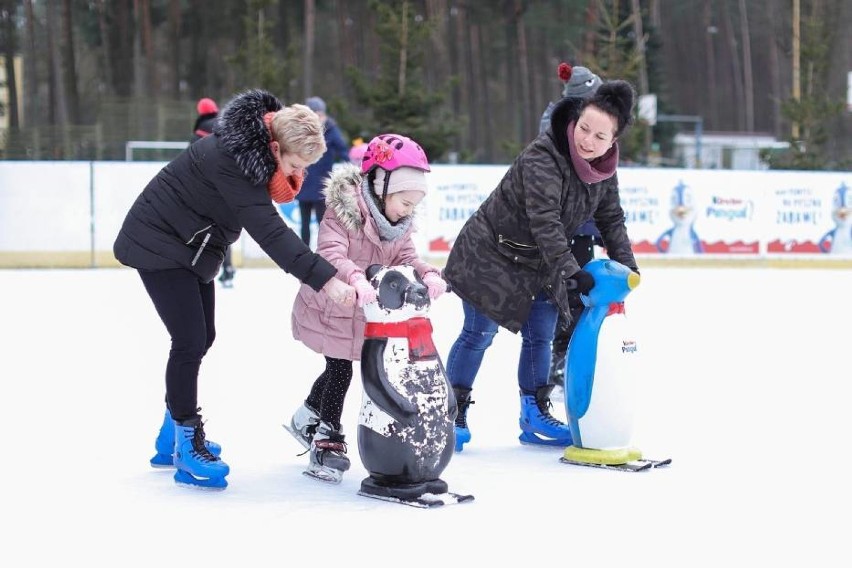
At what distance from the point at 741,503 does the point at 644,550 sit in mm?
642

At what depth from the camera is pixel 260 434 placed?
14.9ft

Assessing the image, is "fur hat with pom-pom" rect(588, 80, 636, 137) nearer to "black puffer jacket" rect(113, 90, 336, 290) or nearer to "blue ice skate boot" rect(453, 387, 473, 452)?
"black puffer jacket" rect(113, 90, 336, 290)

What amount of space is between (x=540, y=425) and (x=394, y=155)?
127cm

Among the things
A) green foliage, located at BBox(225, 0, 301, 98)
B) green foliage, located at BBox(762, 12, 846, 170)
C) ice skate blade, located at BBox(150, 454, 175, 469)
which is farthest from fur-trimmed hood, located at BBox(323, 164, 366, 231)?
green foliage, located at BBox(225, 0, 301, 98)

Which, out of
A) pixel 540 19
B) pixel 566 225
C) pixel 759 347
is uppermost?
pixel 540 19

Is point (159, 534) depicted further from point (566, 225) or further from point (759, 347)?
point (759, 347)

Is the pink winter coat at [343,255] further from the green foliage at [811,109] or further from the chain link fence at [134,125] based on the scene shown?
the chain link fence at [134,125]

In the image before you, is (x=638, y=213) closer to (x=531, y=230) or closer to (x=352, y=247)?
(x=531, y=230)

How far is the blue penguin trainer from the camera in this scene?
157 inches

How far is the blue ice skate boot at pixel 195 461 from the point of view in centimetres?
360

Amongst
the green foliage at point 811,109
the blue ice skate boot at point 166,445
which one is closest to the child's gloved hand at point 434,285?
the blue ice skate boot at point 166,445

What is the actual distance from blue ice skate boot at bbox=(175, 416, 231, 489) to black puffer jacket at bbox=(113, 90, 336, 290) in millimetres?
443

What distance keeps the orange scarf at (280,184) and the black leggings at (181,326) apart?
0.35 metres

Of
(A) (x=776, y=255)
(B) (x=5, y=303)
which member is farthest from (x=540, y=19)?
(B) (x=5, y=303)
